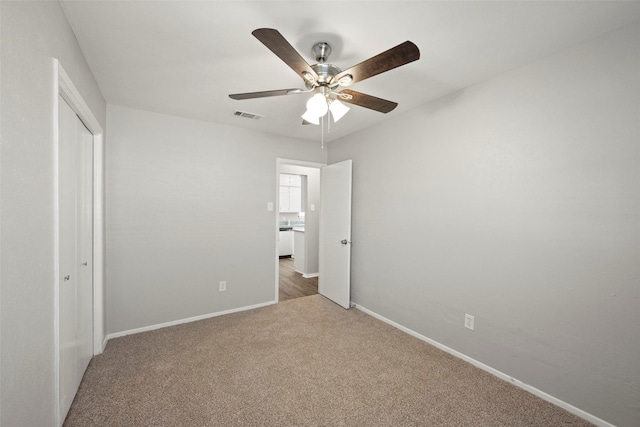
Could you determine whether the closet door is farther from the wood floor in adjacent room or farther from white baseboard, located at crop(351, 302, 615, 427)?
white baseboard, located at crop(351, 302, 615, 427)

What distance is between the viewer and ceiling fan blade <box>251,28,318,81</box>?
117 centimetres

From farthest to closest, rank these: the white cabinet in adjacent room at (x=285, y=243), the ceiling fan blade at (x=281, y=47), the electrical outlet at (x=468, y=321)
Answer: the white cabinet in adjacent room at (x=285, y=243) < the electrical outlet at (x=468, y=321) < the ceiling fan blade at (x=281, y=47)

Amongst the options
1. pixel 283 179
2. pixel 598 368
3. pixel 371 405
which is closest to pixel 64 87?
pixel 371 405

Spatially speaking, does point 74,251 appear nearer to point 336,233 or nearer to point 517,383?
point 336,233

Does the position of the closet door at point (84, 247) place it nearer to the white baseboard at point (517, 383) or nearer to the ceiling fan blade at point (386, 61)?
the ceiling fan blade at point (386, 61)

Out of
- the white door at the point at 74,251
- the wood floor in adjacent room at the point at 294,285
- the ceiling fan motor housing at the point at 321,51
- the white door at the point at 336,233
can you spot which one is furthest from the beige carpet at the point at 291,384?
the ceiling fan motor housing at the point at 321,51

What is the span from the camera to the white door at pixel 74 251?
1.62 m

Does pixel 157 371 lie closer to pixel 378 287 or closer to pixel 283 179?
pixel 378 287

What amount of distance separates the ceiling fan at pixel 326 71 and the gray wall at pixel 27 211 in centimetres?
86

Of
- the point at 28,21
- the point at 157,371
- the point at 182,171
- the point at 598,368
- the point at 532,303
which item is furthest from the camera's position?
the point at 182,171

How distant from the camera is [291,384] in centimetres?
208

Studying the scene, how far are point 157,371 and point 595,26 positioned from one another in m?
3.87

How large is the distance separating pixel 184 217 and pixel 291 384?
7.04 feet

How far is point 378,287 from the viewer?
335cm
